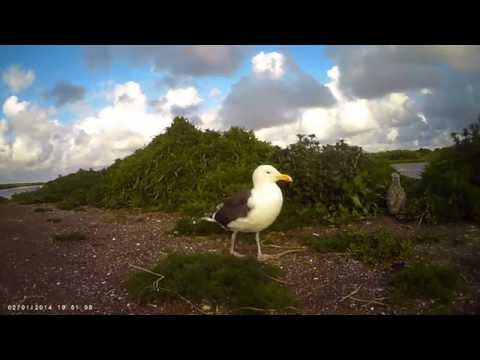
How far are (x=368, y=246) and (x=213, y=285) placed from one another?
1634mm

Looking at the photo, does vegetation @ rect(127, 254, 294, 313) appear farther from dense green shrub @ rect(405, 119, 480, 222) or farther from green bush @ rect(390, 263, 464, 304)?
dense green shrub @ rect(405, 119, 480, 222)

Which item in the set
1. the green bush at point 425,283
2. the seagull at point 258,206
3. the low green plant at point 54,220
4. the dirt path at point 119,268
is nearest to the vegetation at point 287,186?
the dirt path at point 119,268

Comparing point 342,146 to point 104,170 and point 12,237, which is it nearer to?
point 12,237

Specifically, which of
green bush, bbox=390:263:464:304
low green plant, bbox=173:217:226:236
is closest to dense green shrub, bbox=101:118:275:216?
low green plant, bbox=173:217:226:236

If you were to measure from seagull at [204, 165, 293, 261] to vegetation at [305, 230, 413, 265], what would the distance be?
1.94 feet

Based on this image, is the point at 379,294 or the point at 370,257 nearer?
the point at 379,294

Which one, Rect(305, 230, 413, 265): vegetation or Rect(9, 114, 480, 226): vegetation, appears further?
Rect(9, 114, 480, 226): vegetation

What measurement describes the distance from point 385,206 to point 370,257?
6.17 feet

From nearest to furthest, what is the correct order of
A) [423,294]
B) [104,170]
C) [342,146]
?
[423,294] < [342,146] < [104,170]

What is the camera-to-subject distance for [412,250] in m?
3.78

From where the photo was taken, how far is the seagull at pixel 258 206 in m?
3.77

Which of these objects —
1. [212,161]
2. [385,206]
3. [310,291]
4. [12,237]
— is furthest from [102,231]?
[385,206]

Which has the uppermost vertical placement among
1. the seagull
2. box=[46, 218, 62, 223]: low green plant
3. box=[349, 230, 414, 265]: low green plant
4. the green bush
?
the seagull

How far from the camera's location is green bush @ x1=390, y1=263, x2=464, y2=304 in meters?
2.90
